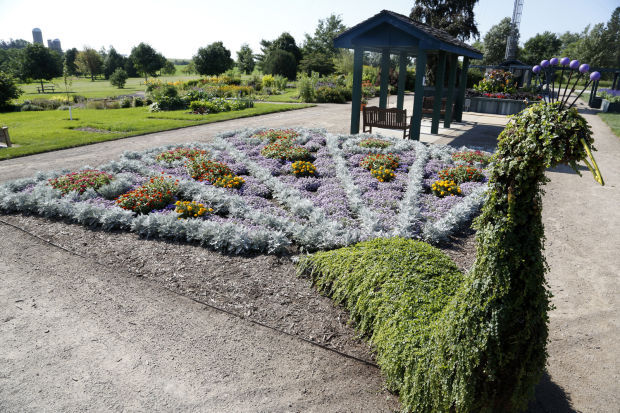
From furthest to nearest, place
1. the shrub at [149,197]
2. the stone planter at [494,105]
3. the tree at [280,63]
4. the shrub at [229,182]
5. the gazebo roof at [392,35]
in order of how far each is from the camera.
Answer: the tree at [280,63] → the stone planter at [494,105] → the gazebo roof at [392,35] → the shrub at [229,182] → the shrub at [149,197]

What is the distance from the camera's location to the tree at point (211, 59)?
41.7 metres

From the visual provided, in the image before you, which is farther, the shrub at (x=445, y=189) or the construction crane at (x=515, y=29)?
the construction crane at (x=515, y=29)

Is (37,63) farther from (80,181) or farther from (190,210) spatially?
(190,210)

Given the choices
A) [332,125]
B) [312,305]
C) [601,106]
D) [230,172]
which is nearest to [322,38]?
[601,106]

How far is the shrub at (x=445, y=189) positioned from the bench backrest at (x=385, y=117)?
4.85 meters

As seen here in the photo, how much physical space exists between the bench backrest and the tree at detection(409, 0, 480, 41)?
31.0m

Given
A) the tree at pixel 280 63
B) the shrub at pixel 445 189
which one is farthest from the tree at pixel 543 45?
the shrub at pixel 445 189

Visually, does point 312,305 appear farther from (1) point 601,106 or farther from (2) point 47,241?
(1) point 601,106

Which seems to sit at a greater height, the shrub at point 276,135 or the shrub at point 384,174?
the shrub at point 276,135

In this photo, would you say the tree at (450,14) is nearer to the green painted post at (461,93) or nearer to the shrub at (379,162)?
the green painted post at (461,93)

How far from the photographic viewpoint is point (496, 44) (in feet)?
201

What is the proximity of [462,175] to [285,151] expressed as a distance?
4.45 metres

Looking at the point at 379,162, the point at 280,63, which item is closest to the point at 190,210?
the point at 379,162

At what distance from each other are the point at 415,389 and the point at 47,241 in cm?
580
